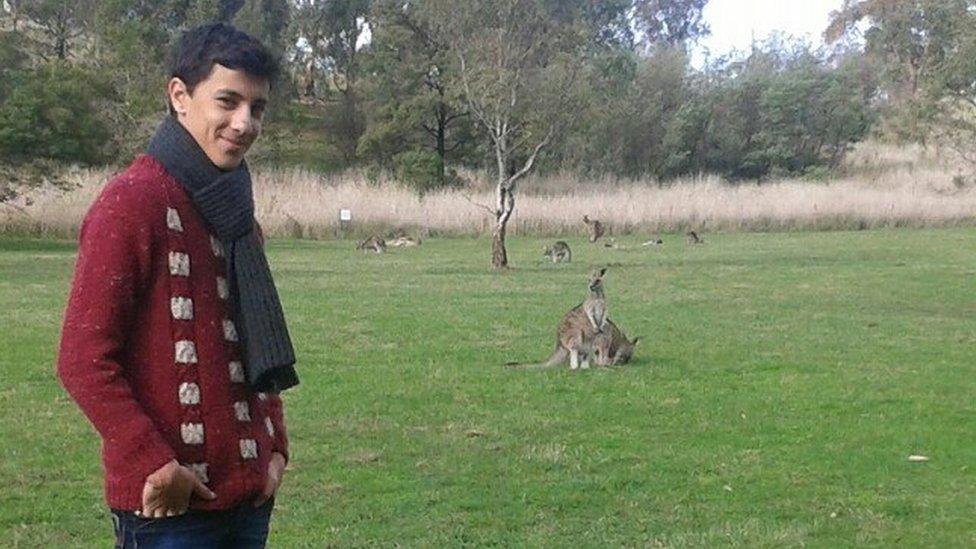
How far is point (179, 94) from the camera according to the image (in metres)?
2.89

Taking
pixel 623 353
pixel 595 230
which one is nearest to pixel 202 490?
pixel 623 353

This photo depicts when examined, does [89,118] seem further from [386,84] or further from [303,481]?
[303,481]

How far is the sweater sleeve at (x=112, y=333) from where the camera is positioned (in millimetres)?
2629

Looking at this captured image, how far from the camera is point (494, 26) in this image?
2800 cm

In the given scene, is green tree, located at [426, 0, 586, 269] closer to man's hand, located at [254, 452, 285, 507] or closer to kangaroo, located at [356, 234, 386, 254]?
kangaroo, located at [356, 234, 386, 254]

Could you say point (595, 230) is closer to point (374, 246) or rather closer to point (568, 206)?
point (568, 206)

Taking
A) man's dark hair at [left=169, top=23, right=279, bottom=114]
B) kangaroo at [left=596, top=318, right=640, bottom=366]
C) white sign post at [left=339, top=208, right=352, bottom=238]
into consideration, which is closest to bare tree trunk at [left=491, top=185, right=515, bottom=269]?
white sign post at [left=339, top=208, right=352, bottom=238]

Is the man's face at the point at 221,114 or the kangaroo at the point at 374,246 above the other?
the man's face at the point at 221,114

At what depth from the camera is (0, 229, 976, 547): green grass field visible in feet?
21.9

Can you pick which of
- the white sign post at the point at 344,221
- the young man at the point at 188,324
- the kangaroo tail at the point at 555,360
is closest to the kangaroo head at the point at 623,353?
the kangaroo tail at the point at 555,360

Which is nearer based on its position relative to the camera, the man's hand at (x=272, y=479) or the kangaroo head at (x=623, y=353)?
the man's hand at (x=272, y=479)

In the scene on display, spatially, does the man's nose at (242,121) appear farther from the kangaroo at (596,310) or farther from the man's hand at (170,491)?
the kangaroo at (596,310)

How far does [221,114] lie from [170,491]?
0.81 metres

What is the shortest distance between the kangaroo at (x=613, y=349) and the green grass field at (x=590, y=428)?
0.71 feet
